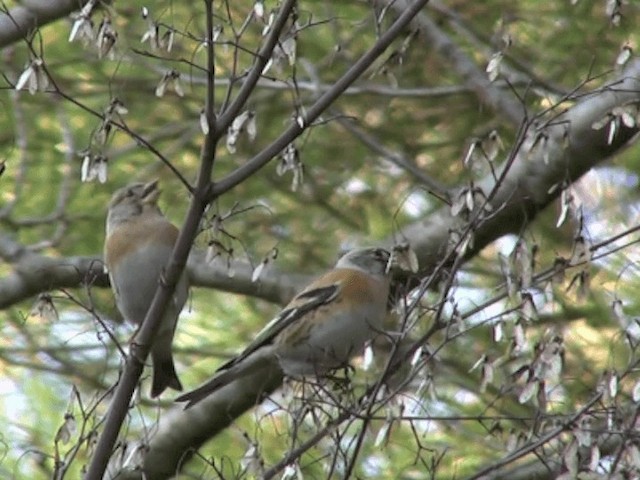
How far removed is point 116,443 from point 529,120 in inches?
55.7

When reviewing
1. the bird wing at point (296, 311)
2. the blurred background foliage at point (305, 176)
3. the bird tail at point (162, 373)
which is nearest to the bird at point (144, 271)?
the bird tail at point (162, 373)

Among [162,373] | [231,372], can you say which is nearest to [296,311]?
[231,372]

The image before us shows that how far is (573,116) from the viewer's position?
6012mm

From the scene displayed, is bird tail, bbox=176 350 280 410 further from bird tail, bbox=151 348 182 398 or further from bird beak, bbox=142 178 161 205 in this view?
bird beak, bbox=142 178 161 205

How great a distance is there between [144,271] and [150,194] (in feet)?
1.74

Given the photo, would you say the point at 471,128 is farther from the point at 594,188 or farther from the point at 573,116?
the point at 573,116

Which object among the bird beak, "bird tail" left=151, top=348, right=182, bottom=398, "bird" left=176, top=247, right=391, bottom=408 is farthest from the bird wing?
the bird beak

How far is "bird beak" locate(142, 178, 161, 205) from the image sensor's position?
597cm

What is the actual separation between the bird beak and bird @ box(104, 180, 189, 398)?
0.06m

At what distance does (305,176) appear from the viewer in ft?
22.7

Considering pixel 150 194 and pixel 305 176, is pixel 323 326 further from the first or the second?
pixel 305 176

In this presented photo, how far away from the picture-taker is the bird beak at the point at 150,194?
19.6 feet

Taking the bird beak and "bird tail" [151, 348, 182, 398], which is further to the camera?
the bird beak

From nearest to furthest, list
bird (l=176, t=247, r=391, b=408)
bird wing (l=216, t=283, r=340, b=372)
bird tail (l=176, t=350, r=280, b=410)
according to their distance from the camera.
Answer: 1. bird tail (l=176, t=350, r=280, b=410)
2. bird (l=176, t=247, r=391, b=408)
3. bird wing (l=216, t=283, r=340, b=372)
